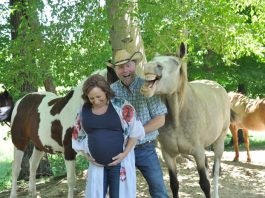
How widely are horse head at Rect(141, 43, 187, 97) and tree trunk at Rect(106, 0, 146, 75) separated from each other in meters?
1.33

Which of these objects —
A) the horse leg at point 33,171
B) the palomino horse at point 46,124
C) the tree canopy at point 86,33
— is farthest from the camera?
the horse leg at point 33,171

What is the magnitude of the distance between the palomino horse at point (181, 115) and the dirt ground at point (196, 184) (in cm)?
135

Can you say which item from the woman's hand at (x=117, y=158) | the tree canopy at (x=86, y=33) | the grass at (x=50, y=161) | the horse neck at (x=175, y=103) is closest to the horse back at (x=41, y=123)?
the tree canopy at (x=86, y=33)

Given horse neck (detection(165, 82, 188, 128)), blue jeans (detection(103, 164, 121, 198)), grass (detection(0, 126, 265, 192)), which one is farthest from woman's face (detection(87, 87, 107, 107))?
grass (detection(0, 126, 265, 192))

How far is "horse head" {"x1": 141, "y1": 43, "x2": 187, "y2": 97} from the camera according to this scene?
13.7 feet

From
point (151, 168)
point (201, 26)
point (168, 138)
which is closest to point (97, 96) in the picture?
point (151, 168)

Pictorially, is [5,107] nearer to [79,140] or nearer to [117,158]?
[79,140]

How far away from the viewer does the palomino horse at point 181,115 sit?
4398 mm

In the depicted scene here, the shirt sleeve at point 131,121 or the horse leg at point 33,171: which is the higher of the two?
the shirt sleeve at point 131,121

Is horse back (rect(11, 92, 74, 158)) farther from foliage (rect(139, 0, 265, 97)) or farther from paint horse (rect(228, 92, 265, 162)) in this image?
paint horse (rect(228, 92, 265, 162))

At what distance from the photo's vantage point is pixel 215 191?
20.8 feet

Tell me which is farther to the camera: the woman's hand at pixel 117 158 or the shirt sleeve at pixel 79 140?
the shirt sleeve at pixel 79 140

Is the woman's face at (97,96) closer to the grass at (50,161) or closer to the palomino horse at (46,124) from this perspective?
the palomino horse at (46,124)

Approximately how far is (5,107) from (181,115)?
122 inches
